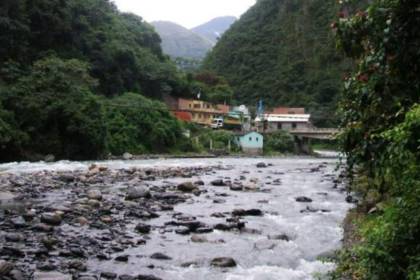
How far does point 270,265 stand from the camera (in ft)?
32.0

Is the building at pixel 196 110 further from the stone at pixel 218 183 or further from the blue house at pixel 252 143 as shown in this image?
the stone at pixel 218 183

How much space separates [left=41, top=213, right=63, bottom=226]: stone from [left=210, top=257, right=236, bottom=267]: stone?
16.4 ft

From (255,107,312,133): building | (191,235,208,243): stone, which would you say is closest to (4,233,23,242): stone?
(191,235,208,243): stone

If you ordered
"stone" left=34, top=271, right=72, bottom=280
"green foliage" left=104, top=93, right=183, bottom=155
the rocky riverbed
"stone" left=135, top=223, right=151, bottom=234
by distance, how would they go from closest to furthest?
1. "stone" left=34, top=271, right=72, bottom=280
2. the rocky riverbed
3. "stone" left=135, top=223, right=151, bottom=234
4. "green foliage" left=104, top=93, right=183, bottom=155

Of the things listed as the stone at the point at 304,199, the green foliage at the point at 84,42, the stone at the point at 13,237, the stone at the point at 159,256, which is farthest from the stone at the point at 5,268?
the green foliage at the point at 84,42

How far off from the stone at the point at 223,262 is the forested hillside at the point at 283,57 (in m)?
73.9

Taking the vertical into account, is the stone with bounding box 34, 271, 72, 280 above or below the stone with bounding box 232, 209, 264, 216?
above

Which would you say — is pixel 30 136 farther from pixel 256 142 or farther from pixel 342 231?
pixel 256 142

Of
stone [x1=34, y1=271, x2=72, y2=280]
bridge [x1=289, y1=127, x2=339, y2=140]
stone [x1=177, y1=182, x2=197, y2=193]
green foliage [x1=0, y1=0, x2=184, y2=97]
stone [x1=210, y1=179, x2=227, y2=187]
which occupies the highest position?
green foliage [x1=0, y1=0, x2=184, y2=97]

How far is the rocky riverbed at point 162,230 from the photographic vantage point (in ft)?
30.3

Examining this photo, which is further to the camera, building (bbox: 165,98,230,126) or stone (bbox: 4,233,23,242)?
building (bbox: 165,98,230,126)

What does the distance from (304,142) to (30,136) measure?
4392 centimetres

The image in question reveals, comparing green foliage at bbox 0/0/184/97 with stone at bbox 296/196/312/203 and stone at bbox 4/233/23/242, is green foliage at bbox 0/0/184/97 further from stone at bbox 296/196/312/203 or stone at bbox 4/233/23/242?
stone at bbox 4/233/23/242

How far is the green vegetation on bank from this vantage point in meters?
5.14
